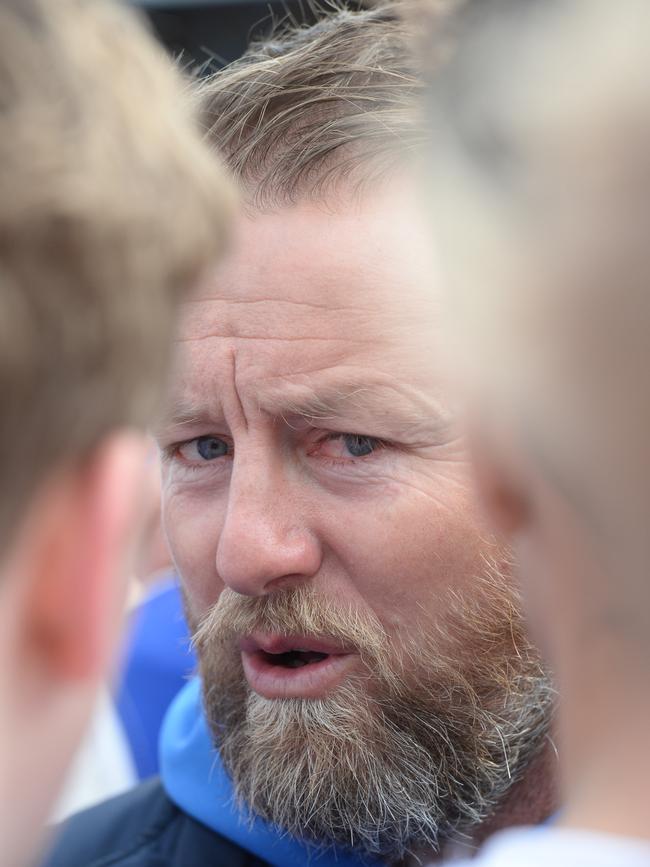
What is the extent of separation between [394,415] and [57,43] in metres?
1.13

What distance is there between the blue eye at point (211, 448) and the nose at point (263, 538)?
16cm

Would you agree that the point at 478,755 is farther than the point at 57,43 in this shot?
Yes

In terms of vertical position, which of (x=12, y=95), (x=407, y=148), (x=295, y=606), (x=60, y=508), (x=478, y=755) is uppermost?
(x=407, y=148)

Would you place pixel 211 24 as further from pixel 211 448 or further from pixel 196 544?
pixel 196 544

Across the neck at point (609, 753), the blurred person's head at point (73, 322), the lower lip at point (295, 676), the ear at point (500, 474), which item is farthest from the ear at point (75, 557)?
the lower lip at point (295, 676)

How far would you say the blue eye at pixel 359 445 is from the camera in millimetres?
1885

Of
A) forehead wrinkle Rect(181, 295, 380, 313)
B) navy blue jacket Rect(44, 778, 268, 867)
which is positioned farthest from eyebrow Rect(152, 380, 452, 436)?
navy blue jacket Rect(44, 778, 268, 867)

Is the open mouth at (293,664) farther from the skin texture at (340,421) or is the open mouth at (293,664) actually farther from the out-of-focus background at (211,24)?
the out-of-focus background at (211,24)

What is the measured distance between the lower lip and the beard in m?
0.02

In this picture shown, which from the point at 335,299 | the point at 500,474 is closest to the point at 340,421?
the point at 335,299

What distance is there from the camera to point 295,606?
1817mm

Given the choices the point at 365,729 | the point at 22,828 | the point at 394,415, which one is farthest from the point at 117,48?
the point at 365,729

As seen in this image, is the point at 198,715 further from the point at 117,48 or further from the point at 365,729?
the point at 117,48

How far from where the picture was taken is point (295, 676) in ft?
6.11
